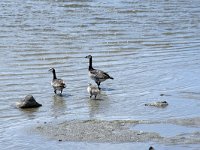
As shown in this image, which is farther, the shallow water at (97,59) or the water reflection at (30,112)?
the shallow water at (97,59)

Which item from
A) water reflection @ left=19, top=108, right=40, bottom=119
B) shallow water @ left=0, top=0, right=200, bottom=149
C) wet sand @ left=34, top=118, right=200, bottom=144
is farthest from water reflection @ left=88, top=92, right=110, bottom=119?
water reflection @ left=19, top=108, right=40, bottom=119

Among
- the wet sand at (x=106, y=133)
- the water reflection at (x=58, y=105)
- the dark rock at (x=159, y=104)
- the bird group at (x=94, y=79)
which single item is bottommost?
the water reflection at (x=58, y=105)

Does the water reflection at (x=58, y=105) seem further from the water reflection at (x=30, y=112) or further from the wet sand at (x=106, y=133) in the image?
the wet sand at (x=106, y=133)

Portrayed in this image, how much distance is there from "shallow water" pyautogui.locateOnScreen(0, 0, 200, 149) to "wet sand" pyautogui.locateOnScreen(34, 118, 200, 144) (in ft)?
1.00

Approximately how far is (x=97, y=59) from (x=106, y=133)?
345 inches

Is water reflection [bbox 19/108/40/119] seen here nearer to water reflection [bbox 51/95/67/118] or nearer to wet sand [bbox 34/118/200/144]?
water reflection [bbox 51/95/67/118]

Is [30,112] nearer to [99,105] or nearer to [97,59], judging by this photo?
[99,105]

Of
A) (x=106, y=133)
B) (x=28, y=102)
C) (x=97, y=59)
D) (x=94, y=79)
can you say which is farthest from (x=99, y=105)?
(x=97, y=59)

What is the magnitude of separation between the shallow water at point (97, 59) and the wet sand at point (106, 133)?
1.00 ft

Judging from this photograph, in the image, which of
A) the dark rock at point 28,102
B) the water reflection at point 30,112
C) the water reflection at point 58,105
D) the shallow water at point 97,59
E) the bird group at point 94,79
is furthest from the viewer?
the bird group at point 94,79

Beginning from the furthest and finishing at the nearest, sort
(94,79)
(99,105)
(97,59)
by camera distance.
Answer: (97,59)
(94,79)
(99,105)

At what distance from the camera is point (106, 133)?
1133 cm

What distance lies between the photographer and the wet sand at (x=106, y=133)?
1087 cm

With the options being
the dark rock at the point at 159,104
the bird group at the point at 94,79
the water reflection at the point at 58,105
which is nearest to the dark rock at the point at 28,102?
the water reflection at the point at 58,105
